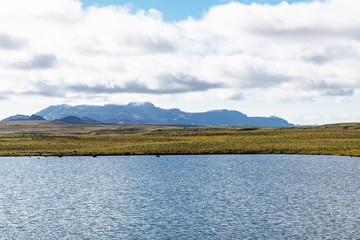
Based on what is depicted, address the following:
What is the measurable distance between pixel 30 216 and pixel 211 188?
2283cm

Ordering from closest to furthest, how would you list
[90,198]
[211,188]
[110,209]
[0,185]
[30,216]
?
[30,216] < [110,209] < [90,198] < [211,188] < [0,185]

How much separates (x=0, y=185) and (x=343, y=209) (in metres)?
43.8

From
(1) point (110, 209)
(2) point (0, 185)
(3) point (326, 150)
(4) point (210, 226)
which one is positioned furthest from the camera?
(3) point (326, 150)

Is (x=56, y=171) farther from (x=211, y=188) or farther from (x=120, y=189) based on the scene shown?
(x=211, y=188)

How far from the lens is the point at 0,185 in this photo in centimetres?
5678

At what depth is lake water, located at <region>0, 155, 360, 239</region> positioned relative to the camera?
103 ft

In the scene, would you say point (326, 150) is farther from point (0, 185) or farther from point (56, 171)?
point (0, 185)

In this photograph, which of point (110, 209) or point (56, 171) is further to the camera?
point (56, 171)

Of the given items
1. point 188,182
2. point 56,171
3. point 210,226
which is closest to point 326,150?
point 188,182

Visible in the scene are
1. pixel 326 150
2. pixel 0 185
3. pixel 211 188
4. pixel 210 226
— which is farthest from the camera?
pixel 326 150

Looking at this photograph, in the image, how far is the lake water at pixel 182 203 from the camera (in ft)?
103

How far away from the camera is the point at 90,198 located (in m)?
45.7

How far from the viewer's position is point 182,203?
42031mm

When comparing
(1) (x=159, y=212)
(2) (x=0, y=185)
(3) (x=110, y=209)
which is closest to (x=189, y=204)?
(1) (x=159, y=212)
